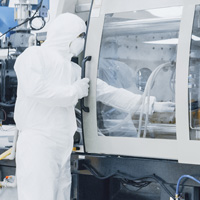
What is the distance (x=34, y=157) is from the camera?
257cm

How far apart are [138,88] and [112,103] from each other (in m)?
0.20

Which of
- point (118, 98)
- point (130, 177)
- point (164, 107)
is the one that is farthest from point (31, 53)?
point (130, 177)

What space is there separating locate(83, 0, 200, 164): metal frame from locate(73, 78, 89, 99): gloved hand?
0.06m

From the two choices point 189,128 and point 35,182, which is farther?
point 35,182

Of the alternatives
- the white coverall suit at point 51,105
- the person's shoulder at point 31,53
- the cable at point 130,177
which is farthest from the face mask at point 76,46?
the cable at point 130,177

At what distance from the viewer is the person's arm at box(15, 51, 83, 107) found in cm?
254

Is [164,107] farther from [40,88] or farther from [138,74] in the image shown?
[40,88]

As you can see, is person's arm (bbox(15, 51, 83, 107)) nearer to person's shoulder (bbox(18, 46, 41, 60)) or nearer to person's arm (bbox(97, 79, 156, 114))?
person's shoulder (bbox(18, 46, 41, 60))

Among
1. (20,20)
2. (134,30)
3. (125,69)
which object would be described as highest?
(20,20)

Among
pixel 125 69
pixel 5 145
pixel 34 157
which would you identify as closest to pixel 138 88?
pixel 125 69

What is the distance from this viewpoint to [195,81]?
93.7 inches

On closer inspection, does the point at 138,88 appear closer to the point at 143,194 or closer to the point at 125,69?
the point at 125,69

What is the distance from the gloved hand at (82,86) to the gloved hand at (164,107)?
0.46 metres

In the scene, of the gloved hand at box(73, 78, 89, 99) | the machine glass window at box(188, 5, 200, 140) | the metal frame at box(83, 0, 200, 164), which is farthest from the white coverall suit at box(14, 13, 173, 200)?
the machine glass window at box(188, 5, 200, 140)
